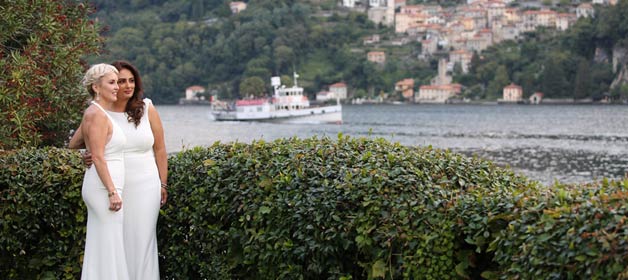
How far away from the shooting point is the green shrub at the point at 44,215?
5652 millimetres

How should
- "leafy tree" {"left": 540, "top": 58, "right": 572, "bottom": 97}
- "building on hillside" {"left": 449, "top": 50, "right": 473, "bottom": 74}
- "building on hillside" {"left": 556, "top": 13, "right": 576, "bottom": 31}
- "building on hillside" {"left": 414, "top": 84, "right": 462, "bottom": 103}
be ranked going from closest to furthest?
"leafy tree" {"left": 540, "top": 58, "right": 572, "bottom": 97} → "building on hillside" {"left": 414, "top": 84, "right": 462, "bottom": 103} → "building on hillside" {"left": 449, "top": 50, "right": 473, "bottom": 74} → "building on hillside" {"left": 556, "top": 13, "right": 576, "bottom": 31}

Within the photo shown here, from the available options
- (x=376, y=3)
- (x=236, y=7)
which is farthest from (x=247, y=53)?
(x=376, y=3)

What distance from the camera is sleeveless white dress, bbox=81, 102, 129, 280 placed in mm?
5105

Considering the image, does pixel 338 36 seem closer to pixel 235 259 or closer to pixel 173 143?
pixel 173 143

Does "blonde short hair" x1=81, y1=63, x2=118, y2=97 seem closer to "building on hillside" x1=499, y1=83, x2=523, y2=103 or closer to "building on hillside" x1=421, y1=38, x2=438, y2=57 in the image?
"building on hillside" x1=499, y1=83, x2=523, y2=103

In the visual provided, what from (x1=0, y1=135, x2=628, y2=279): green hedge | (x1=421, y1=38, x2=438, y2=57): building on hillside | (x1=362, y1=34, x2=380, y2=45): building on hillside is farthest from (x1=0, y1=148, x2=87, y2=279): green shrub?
(x1=362, y1=34, x2=380, y2=45): building on hillside

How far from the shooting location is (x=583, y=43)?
12812 centimetres

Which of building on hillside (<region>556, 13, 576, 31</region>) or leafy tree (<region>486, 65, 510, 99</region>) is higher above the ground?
building on hillside (<region>556, 13, 576, 31</region>)

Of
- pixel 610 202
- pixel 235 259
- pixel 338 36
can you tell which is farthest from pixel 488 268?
pixel 338 36

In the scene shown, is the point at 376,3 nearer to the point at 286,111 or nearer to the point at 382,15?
the point at 382,15

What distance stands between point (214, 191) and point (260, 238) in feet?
1.71

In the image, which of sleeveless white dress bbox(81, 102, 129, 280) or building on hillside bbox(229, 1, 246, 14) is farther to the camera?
building on hillside bbox(229, 1, 246, 14)

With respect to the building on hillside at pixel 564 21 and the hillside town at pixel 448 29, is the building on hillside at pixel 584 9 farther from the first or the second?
the building on hillside at pixel 564 21

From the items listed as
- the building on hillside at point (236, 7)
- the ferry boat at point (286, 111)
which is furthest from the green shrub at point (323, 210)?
the building on hillside at point (236, 7)
